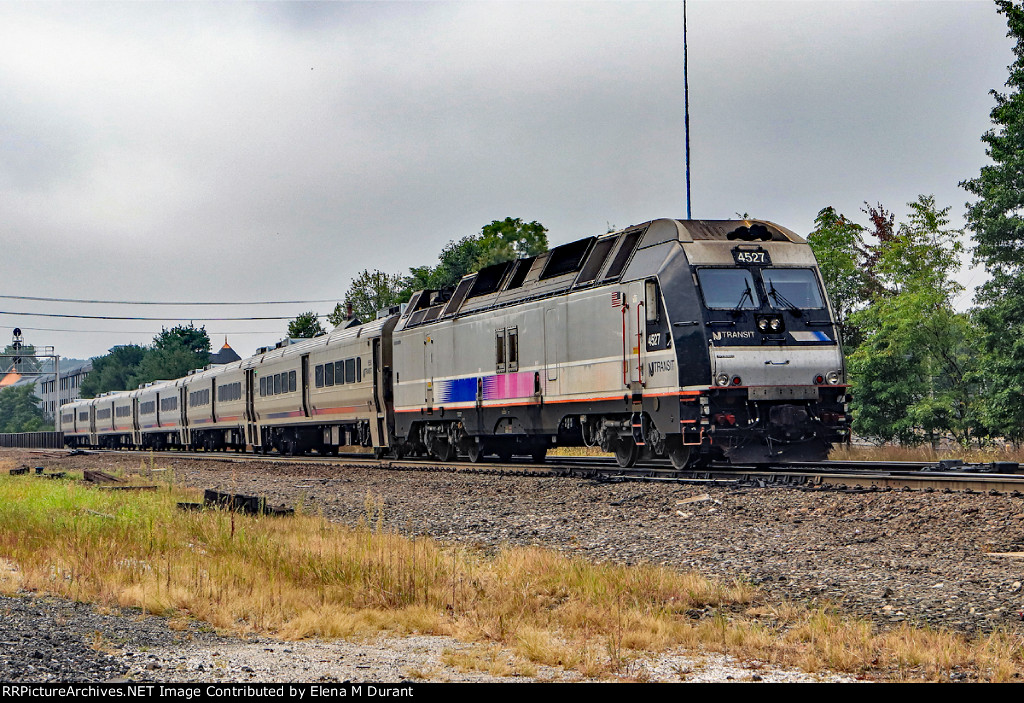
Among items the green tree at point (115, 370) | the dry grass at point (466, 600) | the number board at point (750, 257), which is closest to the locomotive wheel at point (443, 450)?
the number board at point (750, 257)

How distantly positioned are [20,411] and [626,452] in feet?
622

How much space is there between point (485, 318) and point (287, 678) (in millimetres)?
16691

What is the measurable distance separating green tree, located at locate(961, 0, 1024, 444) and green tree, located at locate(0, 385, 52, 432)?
509 feet

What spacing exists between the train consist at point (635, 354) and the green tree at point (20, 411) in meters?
152

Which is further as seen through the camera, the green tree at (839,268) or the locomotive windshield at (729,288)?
the green tree at (839,268)

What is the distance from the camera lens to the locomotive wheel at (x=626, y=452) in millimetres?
17969

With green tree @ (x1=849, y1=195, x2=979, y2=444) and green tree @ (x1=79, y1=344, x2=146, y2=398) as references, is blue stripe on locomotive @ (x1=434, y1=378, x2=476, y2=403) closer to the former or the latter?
green tree @ (x1=849, y1=195, x2=979, y2=444)

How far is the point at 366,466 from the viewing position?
24.1 m

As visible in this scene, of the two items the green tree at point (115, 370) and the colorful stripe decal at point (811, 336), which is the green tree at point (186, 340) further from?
the colorful stripe decal at point (811, 336)

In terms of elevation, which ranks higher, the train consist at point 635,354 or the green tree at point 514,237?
the green tree at point 514,237

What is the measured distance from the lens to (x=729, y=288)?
53.3 feet

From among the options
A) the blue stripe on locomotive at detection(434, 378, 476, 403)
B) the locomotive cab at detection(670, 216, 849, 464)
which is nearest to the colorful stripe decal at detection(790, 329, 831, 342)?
the locomotive cab at detection(670, 216, 849, 464)
